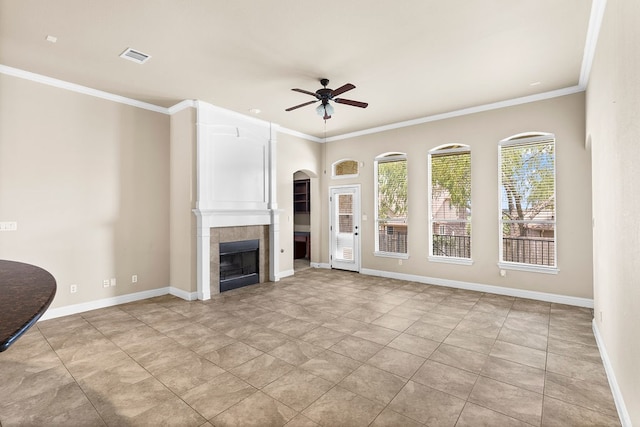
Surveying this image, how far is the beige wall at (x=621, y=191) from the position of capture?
1842mm

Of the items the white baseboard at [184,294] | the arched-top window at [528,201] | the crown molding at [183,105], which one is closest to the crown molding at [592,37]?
the arched-top window at [528,201]

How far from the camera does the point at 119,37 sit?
3.26 meters

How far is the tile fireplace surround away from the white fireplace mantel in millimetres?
91

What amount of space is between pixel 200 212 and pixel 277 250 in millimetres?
1901

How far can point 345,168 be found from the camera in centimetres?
757

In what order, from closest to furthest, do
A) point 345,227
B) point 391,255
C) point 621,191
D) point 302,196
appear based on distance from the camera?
1. point 621,191
2. point 391,255
3. point 345,227
4. point 302,196

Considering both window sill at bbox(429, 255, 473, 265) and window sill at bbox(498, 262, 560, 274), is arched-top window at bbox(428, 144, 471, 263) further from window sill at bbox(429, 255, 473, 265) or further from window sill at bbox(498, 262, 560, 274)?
window sill at bbox(498, 262, 560, 274)

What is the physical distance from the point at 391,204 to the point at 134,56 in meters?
5.08

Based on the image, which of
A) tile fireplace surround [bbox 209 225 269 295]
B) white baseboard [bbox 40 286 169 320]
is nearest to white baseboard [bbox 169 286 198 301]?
white baseboard [bbox 40 286 169 320]

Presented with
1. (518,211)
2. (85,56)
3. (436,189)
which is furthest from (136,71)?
(518,211)

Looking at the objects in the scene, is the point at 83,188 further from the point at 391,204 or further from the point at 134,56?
the point at 391,204

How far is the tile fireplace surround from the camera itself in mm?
5375

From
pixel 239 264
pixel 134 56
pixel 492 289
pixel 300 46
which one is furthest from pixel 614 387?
pixel 134 56

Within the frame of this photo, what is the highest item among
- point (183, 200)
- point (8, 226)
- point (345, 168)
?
point (345, 168)
